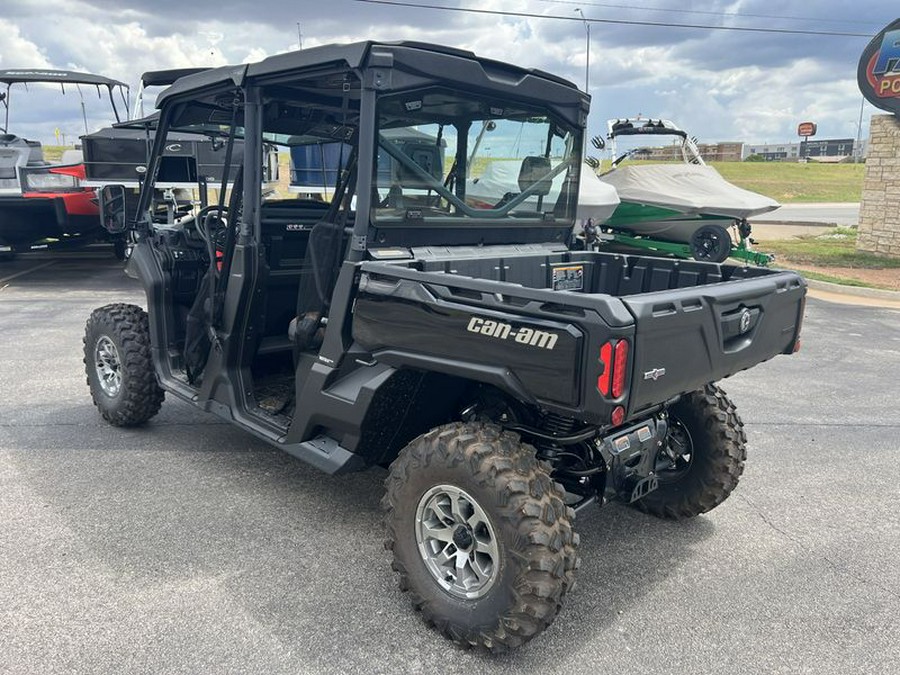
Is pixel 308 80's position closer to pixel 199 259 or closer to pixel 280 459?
pixel 199 259

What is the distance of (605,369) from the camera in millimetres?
2422

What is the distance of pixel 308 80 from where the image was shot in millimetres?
3473

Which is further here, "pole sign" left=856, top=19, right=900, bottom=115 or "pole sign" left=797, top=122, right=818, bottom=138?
"pole sign" left=797, top=122, right=818, bottom=138

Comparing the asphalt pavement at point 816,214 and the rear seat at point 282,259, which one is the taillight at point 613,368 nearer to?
the rear seat at point 282,259

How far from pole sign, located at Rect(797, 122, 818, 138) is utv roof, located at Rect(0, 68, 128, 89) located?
96.4m

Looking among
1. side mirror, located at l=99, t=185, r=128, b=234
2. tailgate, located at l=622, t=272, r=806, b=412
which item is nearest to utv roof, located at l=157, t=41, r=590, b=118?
side mirror, located at l=99, t=185, r=128, b=234

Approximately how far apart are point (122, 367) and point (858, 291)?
444 inches

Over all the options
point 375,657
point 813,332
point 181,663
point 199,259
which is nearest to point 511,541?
point 375,657

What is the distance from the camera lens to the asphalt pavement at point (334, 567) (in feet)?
9.00

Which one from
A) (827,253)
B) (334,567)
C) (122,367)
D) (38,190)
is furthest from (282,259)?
(827,253)

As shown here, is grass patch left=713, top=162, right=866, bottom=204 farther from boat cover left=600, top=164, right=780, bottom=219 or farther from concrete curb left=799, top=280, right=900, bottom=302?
concrete curb left=799, top=280, right=900, bottom=302

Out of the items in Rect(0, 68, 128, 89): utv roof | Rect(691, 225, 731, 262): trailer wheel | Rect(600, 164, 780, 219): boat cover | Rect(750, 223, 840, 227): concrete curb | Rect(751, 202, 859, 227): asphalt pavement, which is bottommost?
Rect(750, 223, 840, 227): concrete curb

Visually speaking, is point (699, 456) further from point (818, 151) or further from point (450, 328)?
point (818, 151)

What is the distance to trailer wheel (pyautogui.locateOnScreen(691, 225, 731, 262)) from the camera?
1246 centimetres
